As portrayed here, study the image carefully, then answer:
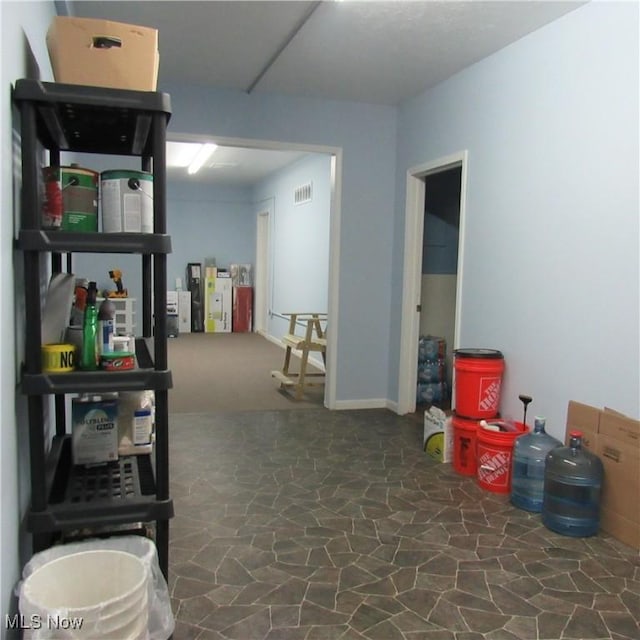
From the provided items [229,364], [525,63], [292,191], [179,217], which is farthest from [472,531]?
[179,217]

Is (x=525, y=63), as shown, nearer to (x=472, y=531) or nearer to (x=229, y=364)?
(x=472, y=531)

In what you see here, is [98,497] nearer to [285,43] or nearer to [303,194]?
[285,43]

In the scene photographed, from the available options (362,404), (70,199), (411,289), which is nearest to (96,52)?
(70,199)

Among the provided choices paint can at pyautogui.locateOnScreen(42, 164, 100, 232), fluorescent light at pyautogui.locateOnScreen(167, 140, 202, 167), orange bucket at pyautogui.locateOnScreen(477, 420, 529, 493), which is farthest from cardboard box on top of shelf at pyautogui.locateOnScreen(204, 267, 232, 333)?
paint can at pyautogui.locateOnScreen(42, 164, 100, 232)

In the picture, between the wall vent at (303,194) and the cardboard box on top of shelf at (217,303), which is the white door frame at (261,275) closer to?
the cardboard box on top of shelf at (217,303)

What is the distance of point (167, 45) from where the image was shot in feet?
12.0

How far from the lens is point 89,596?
163 cm

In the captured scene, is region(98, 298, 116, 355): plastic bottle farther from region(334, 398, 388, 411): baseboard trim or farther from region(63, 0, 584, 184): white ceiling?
region(334, 398, 388, 411): baseboard trim

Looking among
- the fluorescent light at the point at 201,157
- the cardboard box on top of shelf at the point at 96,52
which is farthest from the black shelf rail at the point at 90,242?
the fluorescent light at the point at 201,157

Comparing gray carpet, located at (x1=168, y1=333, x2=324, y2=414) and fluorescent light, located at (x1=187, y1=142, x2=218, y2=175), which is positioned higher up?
fluorescent light, located at (x1=187, y1=142, x2=218, y2=175)

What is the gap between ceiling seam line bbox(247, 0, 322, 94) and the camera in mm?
3061

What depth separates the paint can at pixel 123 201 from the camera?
1722 mm

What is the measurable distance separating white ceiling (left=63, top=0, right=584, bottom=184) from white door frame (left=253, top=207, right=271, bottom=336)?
222 inches

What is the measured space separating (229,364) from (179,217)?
15.0ft
